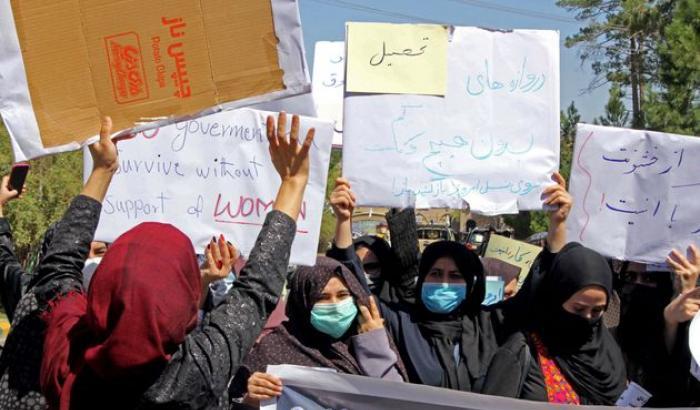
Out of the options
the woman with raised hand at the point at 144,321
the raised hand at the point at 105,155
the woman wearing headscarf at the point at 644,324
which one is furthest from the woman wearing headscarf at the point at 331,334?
the woman with raised hand at the point at 144,321

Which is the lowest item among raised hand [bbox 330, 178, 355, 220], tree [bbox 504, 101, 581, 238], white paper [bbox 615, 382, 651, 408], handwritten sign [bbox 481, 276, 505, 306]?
tree [bbox 504, 101, 581, 238]

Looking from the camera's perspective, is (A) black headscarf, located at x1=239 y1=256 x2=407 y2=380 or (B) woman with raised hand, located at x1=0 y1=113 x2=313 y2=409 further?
(A) black headscarf, located at x1=239 y1=256 x2=407 y2=380

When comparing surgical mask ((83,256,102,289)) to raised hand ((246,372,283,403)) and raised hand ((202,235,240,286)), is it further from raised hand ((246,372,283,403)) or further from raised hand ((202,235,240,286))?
raised hand ((246,372,283,403))

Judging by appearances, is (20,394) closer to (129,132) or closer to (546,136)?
(129,132)

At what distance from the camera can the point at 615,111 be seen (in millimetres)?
19984

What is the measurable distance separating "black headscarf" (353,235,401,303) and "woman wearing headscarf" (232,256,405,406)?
75 cm

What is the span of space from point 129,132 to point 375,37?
4.46ft

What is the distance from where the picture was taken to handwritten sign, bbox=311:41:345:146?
185 inches

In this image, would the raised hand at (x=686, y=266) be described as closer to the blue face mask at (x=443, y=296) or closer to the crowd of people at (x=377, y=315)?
the crowd of people at (x=377, y=315)

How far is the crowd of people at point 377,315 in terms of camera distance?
1977 millimetres

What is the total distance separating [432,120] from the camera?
12.1 ft

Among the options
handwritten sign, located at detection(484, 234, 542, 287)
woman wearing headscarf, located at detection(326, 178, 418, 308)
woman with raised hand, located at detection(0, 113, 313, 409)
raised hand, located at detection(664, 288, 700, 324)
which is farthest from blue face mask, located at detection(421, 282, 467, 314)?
handwritten sign, located at detection(484, 234, 542, 287)

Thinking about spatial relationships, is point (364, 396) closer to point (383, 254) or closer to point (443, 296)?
point (443, 296)

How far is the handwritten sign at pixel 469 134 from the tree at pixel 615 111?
55.6 ft
